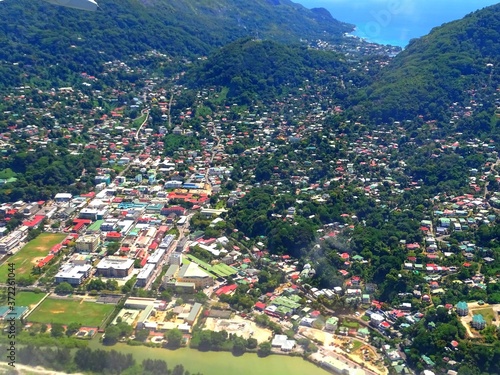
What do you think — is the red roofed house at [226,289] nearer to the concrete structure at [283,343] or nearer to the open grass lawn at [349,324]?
the concrete structure at [283,343]

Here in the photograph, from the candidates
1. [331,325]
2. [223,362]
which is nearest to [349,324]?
[331,325]

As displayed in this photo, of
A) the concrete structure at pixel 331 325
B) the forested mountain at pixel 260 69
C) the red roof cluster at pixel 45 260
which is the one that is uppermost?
the forested mountain at pixel 260 69

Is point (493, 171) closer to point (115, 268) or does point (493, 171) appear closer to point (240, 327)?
point (240, 327)

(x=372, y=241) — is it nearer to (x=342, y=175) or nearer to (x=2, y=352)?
(x=342, y=175)

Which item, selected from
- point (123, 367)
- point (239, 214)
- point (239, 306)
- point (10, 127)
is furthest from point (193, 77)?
point (123, 367)

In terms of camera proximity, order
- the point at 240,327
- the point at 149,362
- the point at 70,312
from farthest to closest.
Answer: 1. the point at 70,312
2. the point at 240,327
3. the point at 149,362

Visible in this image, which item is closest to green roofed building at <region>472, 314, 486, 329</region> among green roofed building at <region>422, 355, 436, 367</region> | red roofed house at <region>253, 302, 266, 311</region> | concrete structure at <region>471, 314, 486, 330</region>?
concrete structure at <region>471, 314, 486, 330</region>

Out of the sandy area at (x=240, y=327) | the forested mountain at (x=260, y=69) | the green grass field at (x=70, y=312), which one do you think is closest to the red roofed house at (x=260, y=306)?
the sandy area at (x=240, y=327)
